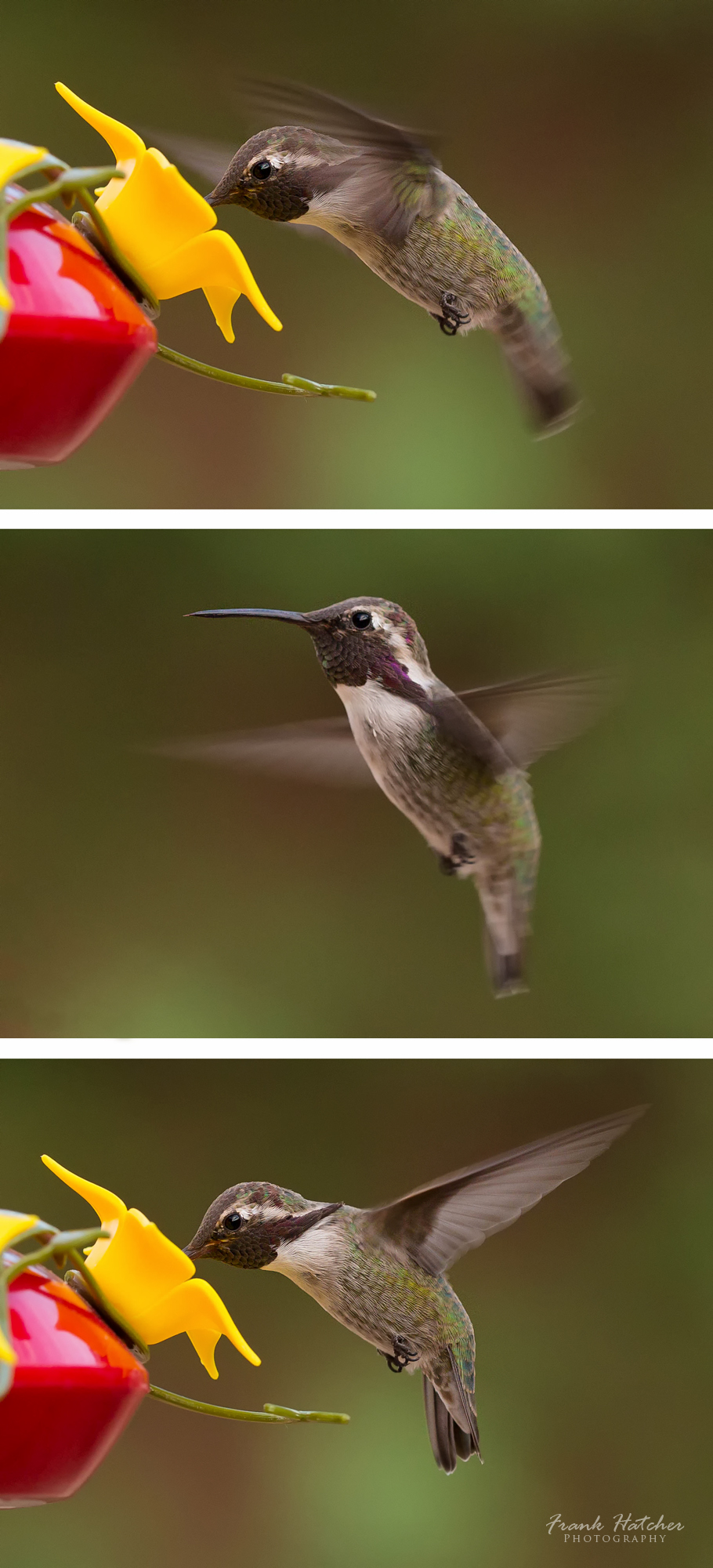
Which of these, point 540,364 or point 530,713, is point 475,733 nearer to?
point 530,713

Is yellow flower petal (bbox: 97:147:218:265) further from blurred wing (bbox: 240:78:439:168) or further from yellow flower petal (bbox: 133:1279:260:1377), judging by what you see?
yellow flower petal (bbox: 133:1279:260:1377)

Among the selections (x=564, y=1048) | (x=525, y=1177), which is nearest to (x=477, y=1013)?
(x=564, y=1048)

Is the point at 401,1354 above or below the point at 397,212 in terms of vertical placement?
below

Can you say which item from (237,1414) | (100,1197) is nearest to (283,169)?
(100,1197)

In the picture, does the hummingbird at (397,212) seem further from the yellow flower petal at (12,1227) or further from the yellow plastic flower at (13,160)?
the yellow flower petal at (12,1227)

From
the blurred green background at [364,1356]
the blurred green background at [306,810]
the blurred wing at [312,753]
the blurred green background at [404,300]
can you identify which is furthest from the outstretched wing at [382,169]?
the blurred green background at [364,1356]

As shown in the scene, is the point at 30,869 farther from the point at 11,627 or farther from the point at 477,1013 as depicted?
the point at 477,1013
